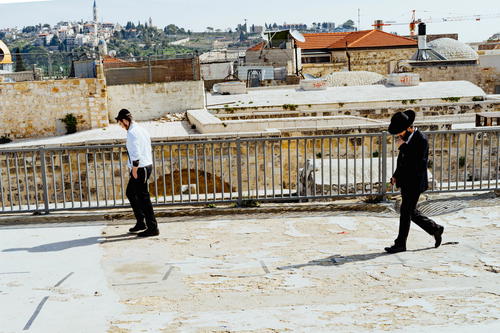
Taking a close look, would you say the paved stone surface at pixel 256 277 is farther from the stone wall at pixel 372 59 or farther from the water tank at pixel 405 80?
the stone wall at pixel 372 59

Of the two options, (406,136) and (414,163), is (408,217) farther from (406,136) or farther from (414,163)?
(406,136)

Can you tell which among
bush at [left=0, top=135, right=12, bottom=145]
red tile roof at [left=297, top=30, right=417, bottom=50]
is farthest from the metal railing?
red tile roof at [left=297, top=30, right=417, bottom=50]

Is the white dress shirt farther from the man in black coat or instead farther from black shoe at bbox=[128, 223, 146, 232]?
the man in black coat

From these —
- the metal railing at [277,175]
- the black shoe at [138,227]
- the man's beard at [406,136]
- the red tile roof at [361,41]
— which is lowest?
the black shoe at [138,227]

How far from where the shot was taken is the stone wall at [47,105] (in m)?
21.9

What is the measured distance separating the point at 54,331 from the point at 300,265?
2401 millimetres

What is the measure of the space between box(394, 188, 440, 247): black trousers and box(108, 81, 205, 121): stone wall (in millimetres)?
18472

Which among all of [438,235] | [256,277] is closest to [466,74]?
[438,235]

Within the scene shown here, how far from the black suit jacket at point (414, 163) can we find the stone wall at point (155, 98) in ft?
60.6

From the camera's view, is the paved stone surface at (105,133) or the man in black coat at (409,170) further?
the paved stone surface at (105,133)

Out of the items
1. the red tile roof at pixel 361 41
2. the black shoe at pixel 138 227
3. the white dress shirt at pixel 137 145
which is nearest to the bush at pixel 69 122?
the black shoe at pixel 138 227

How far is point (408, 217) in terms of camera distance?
248 inches

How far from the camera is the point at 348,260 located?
6164 mm

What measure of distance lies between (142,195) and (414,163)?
119 inches
